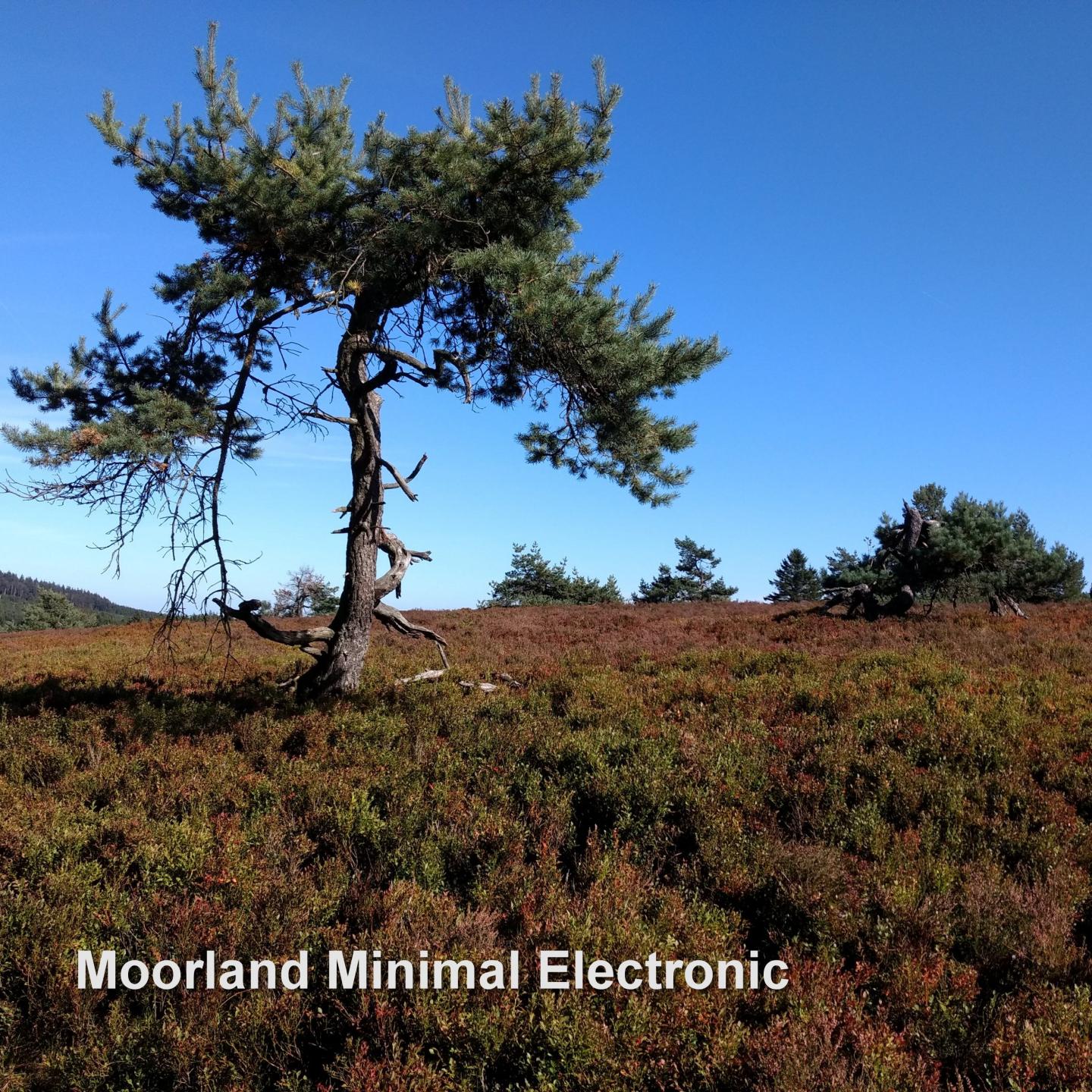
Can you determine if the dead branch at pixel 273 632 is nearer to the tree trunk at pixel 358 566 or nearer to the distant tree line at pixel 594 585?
the tree trunk at pixel 358 566

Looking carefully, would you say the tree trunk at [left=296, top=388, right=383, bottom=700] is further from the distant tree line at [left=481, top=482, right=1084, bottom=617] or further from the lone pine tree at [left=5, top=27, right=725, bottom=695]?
the distant tree line at [left=481, top=482, right=1084, bottom=617]

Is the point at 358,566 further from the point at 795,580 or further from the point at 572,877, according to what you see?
the point at 795,580

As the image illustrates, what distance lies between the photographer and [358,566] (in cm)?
895

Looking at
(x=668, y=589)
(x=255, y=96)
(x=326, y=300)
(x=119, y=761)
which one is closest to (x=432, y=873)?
(x=119, y=761)

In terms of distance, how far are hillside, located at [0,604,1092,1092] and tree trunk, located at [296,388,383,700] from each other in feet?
2.74

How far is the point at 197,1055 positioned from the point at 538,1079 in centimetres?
169

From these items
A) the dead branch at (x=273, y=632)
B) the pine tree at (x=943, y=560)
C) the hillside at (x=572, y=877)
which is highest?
the pine tree at (x=943, y=560)

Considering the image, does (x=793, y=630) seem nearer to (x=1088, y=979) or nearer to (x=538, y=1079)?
(x=1088, y=979)

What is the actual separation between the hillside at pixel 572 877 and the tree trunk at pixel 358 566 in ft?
2.74

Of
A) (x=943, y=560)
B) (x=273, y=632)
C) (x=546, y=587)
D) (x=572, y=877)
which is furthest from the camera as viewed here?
(x=546, y=587)

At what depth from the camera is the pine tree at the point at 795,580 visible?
44.2 metres

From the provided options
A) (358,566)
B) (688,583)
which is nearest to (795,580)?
(688,583)

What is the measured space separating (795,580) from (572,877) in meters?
44.3

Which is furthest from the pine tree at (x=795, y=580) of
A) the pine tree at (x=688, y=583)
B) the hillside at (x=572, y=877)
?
the hillside at (x=572, y=877)
